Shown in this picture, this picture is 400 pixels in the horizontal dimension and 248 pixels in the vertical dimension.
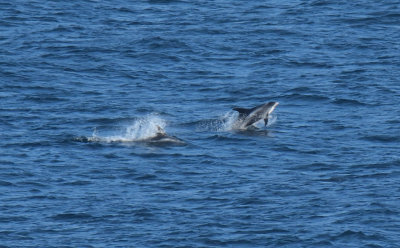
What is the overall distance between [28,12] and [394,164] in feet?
89.2

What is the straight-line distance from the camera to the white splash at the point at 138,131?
120ft

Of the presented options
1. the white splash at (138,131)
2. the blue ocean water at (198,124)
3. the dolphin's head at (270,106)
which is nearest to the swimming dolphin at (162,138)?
the white splash at (138,131)

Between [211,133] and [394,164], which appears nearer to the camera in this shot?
[394,164]

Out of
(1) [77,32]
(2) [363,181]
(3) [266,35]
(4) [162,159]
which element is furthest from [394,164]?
(1) [77,32]

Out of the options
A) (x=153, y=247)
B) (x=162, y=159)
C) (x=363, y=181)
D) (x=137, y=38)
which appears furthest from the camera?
(x=137, y=38)

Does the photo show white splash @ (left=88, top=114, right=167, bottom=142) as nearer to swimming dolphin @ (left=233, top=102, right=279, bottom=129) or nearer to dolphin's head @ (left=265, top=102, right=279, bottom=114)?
swimming dolphin @ (left=233, top=102, right=279, bottom=129)

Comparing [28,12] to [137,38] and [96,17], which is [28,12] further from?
[137,38]

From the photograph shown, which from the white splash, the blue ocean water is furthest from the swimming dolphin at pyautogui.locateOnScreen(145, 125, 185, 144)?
the blue ocean water

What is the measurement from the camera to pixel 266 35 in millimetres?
51656

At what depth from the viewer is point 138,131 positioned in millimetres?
37656

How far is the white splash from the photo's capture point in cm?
3672

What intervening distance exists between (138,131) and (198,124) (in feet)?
7.47

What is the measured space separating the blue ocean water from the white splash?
0.25ft

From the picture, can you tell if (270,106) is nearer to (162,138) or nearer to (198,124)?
(198,124)
